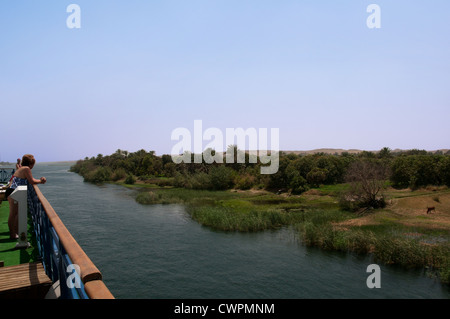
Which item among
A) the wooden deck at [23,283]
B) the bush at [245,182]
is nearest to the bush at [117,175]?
the bush at [245,182]

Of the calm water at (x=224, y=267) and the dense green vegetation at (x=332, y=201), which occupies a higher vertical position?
the dense green vegetation at (x=332, y=201)

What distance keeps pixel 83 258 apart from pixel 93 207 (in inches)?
1425

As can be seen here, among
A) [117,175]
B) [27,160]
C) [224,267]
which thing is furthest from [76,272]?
[117,175]

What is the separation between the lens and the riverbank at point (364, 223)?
17.9 metres

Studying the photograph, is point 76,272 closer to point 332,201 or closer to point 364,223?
point 364,223

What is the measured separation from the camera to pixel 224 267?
695 inches

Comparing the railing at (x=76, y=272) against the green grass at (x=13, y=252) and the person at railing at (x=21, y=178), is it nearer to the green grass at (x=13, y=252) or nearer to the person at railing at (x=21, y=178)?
the green grass at (x=13, y=252)

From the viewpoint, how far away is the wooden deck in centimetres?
443

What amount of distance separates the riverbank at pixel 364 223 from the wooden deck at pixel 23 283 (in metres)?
17.9

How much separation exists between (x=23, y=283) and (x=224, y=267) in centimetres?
1410

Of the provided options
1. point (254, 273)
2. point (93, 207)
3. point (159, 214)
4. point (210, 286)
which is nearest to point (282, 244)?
point (254, 273)
